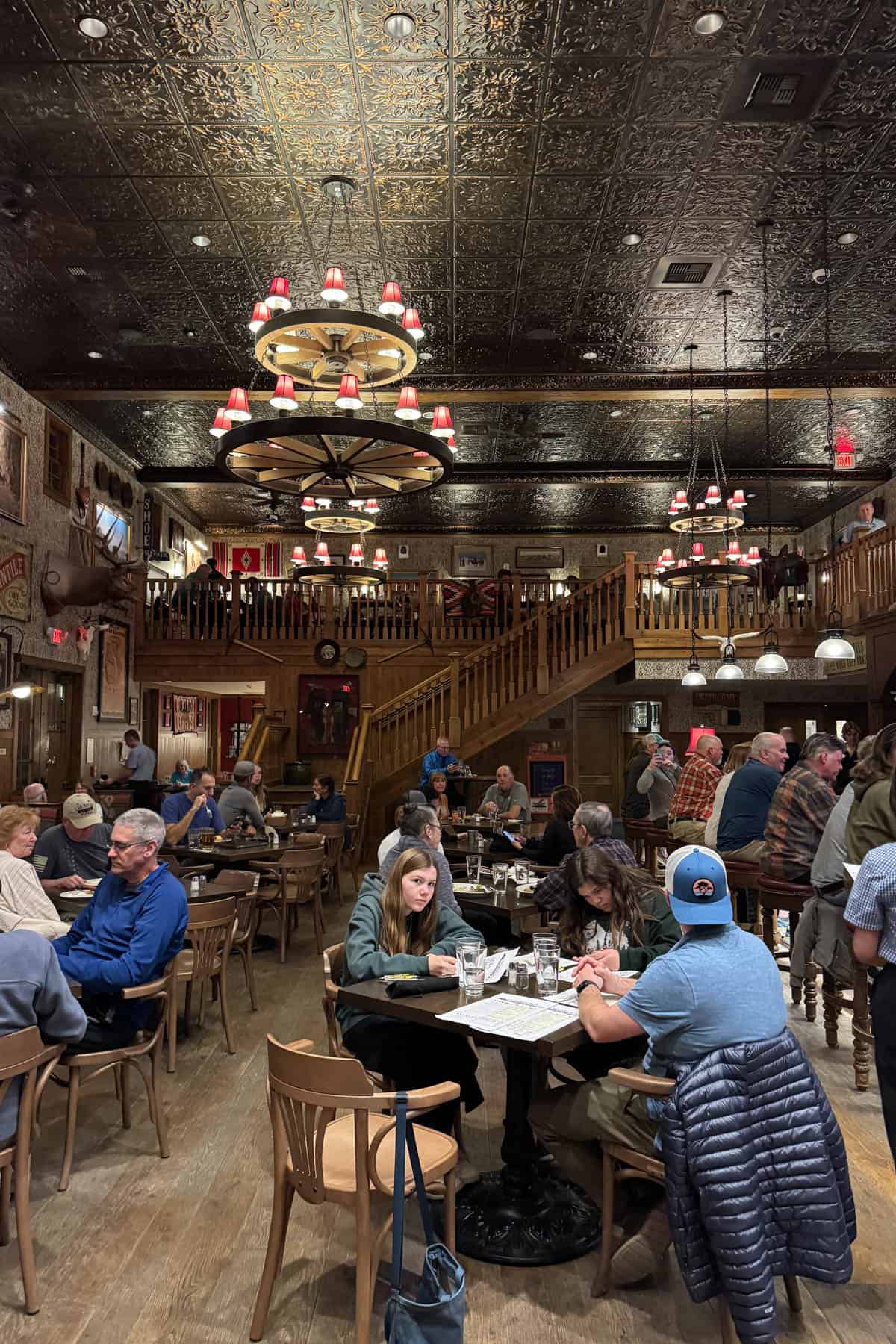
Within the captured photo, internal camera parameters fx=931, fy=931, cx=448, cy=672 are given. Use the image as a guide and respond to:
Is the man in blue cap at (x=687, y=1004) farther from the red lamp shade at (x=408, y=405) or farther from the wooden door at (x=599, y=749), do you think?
the wooden door at (x=599, y=749)

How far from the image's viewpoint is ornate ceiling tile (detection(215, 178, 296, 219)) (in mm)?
6703

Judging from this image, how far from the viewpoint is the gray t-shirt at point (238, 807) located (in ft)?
26.7

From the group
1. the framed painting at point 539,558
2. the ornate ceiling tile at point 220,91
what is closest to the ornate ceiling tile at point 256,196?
the ornate ceiling tile at point 220,91

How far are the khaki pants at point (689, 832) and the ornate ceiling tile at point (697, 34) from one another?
5250 millimetres

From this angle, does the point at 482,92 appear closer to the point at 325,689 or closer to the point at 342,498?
the point at 342,498

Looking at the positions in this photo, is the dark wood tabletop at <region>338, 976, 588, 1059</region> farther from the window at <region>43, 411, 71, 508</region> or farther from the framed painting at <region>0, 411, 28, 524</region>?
the window at <region>43, 411, 71, 508</region>

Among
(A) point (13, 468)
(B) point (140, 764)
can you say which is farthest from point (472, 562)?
(A) point (13, 468)

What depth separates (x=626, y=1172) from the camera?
2.87 metres

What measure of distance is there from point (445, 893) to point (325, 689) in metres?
10.1

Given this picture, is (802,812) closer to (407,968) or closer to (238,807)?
(407,968)

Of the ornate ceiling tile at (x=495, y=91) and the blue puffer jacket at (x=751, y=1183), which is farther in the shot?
the ornate ceiling tile at (x=495, y=91)

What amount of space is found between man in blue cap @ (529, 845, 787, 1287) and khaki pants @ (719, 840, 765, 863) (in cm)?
346

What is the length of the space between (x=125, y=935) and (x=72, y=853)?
2.04 m

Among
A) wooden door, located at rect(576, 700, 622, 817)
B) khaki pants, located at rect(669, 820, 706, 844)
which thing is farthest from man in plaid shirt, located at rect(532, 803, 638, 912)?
wooden door, located at rect(576, 700, 622, 817)
